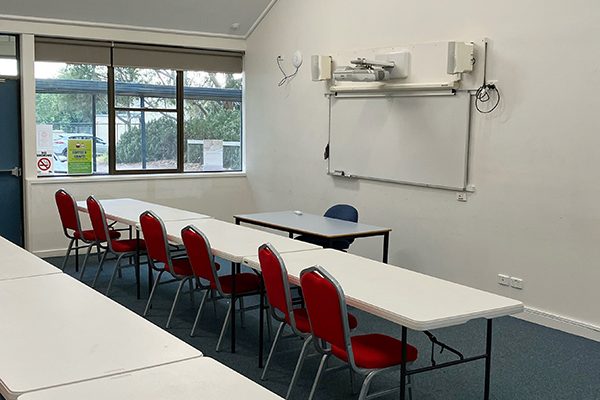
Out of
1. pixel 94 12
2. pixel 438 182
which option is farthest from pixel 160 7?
pixel 438 182

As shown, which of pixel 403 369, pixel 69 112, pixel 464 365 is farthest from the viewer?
pixel 69 112

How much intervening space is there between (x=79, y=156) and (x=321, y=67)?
2.85 meters

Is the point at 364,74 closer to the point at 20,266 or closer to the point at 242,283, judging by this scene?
the point at 242,283

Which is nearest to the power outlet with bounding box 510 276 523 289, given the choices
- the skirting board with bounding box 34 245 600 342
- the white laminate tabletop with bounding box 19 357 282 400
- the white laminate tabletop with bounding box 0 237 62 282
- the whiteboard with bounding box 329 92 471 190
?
the skirting board with bounding box 34 245 600 342

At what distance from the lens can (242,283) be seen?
14.9 ft

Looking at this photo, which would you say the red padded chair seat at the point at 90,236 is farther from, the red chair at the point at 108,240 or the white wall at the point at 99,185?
the white wall at the point at 99,185

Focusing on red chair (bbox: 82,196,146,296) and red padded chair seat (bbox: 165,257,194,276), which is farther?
red chair (bbox: 82,196,146,296)

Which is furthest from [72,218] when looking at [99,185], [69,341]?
[69,341]

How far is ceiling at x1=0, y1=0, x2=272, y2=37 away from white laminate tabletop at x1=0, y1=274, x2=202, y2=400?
464 centimetres

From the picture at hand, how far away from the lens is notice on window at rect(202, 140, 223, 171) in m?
8.49

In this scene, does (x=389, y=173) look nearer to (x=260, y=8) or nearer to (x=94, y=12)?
(x=260, y=8)

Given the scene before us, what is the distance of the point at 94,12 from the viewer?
723cm

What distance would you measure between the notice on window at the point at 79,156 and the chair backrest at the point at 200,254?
11.5 ft

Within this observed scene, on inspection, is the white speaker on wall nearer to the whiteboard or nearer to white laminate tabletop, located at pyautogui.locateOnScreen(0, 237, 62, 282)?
the whiteboard
